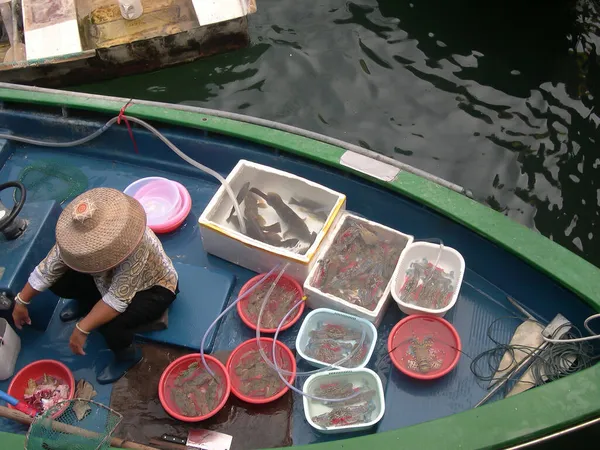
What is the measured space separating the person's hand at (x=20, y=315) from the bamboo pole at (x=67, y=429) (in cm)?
50

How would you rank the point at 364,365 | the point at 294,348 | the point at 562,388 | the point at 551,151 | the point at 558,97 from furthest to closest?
1. the point at 558,97
2. the point at 551,151
3. the point at 294,348
4. the point at 364,365
5. the point at 562,388

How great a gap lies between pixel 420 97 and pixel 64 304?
170 inches

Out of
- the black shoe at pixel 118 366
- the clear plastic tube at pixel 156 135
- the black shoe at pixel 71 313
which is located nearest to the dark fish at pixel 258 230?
the clear plastic tube at pixel 156 135

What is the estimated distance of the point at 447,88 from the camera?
621 cm

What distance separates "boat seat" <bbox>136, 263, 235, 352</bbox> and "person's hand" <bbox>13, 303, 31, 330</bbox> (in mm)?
599

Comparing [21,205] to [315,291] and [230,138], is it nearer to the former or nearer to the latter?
[230,138]

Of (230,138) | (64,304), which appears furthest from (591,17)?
(64,304)

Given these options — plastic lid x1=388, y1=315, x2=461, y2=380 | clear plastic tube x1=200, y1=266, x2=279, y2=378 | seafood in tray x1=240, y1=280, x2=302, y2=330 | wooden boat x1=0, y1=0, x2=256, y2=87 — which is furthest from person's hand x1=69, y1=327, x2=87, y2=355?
wooden boat x1=0, y1=0, x2=256, y2=87

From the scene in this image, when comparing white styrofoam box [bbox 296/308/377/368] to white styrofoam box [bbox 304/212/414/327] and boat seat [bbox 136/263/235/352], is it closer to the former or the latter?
white styrofoam box [bbox 304/212/414/327]

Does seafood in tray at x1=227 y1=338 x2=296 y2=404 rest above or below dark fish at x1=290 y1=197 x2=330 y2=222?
below

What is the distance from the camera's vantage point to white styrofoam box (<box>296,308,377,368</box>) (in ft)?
10.3

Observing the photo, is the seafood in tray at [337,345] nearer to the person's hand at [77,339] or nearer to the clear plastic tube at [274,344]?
the clear plastic tube at [274,344]

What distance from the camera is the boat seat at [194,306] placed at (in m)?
3.24

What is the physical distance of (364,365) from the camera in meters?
3.08
